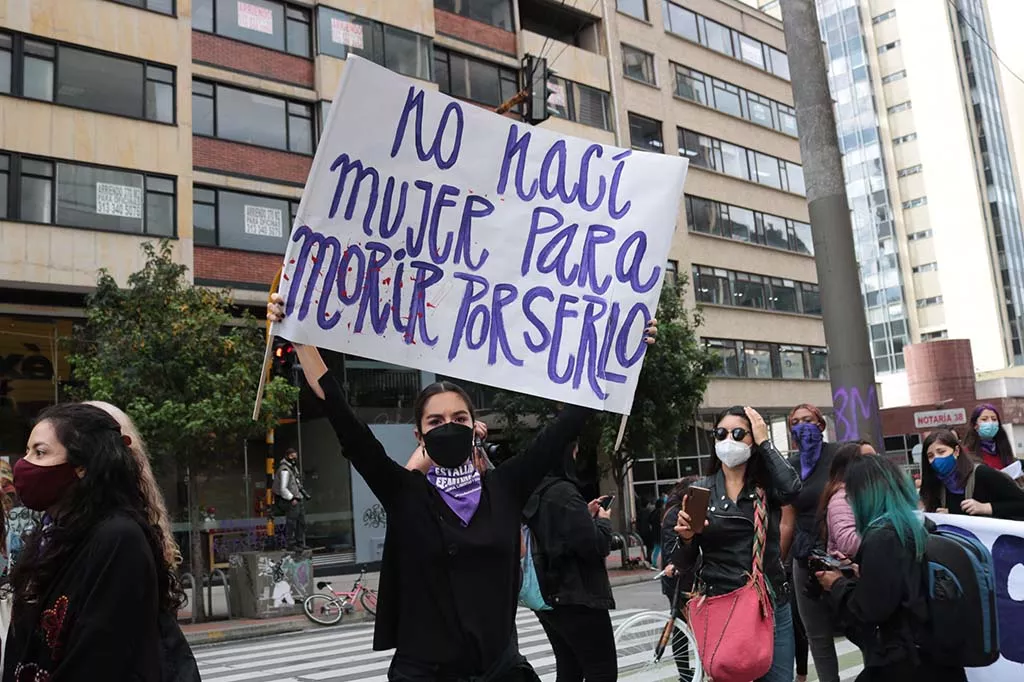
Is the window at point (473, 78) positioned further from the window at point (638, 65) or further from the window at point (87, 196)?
the window at point (87, 196)

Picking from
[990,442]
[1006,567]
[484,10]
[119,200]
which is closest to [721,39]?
[484,10]

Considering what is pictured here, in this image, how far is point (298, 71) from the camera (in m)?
26.9

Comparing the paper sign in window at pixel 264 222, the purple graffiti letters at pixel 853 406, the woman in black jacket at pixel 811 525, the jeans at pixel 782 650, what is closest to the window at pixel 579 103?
the paper sign in window at pixel 264 222

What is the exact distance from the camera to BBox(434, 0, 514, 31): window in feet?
100

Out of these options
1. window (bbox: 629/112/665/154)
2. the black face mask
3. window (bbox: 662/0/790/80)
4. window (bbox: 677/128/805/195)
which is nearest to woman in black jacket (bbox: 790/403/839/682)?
the black face mask

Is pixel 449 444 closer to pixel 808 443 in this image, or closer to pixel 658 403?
pixel 808 443

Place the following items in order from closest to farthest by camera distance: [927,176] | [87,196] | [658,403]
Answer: [87,196]
[658,403]
[927,176]

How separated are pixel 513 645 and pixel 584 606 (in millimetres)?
1544

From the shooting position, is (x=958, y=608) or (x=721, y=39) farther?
(x=721, y=39)

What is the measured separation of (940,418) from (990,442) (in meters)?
21.8

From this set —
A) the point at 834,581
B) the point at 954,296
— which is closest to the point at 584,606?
the point at 834,581

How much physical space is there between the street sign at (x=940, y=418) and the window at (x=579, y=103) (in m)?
15.1

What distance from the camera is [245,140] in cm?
2547

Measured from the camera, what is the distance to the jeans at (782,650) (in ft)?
16.9
